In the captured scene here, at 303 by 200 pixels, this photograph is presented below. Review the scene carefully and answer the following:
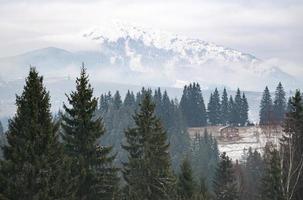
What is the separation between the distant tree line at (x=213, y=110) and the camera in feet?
564

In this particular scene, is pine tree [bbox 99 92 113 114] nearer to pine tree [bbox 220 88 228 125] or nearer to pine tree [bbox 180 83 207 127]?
pine tree [bbox 180 83 207 127]

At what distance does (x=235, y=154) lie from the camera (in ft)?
467

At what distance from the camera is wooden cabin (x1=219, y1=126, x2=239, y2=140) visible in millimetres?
158875

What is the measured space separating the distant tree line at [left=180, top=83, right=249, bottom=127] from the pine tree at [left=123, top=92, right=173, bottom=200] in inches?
5075

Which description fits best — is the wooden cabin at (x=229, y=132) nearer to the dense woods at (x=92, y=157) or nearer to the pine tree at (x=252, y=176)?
the pine tree at (x=252, y=176)

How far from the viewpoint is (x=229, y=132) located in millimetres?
160875

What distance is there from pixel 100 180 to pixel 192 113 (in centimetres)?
14213

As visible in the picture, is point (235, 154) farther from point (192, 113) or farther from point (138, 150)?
point (138, 150)

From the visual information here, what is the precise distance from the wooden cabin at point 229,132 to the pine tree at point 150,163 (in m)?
120

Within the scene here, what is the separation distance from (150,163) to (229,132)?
124m

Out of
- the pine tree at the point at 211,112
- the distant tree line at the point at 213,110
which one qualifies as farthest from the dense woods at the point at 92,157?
the pine tree at the point at 211,112

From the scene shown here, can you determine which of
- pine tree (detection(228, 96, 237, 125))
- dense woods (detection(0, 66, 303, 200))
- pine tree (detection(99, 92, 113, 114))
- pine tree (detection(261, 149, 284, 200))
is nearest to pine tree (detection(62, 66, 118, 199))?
dense woods (detection(0, 66, 303, 200))

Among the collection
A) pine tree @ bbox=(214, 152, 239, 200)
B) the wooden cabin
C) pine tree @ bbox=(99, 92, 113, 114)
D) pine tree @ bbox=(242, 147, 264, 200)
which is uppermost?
pine tree @ bbox=(99, 92, 113, 114)

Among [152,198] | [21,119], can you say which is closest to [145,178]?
[152,198]
